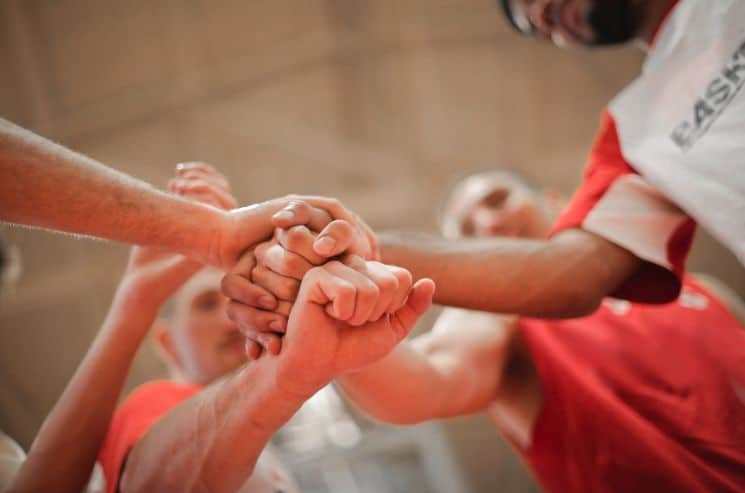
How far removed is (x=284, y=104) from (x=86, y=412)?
13.3 feet

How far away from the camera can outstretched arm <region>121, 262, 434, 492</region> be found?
986 mm

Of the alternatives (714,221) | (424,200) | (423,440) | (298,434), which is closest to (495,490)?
(423,440)

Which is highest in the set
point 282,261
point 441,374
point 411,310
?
point 282,261

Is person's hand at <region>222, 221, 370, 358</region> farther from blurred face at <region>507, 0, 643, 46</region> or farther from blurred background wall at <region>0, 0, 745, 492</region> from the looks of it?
blurred background wall at <region>0, 0, 745, 492</region>

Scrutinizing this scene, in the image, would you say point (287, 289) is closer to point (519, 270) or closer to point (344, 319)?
point (344, 319)

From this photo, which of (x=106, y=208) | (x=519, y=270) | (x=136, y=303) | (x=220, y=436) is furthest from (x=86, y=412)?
(x=519, y=270)

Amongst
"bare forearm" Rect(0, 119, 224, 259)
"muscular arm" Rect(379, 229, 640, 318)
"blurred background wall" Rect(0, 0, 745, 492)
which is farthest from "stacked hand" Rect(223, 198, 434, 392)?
"blurred background wall" Rect(0, 0, 745, 492)

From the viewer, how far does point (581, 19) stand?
1.67m

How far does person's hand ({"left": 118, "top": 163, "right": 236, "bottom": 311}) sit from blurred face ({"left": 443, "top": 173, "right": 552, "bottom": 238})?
130 cm

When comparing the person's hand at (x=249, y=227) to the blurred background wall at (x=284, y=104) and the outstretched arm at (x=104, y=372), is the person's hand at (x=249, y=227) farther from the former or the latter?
the blurred background wall at (x=284, y=104)

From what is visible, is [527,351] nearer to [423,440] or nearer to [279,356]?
[279,356]

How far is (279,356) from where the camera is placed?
1044 millimetres

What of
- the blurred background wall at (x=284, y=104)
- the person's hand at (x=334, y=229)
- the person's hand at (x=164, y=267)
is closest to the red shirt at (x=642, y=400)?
Result: the person's hand at (x=334, y=229)

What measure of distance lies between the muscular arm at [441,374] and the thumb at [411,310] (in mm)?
308
